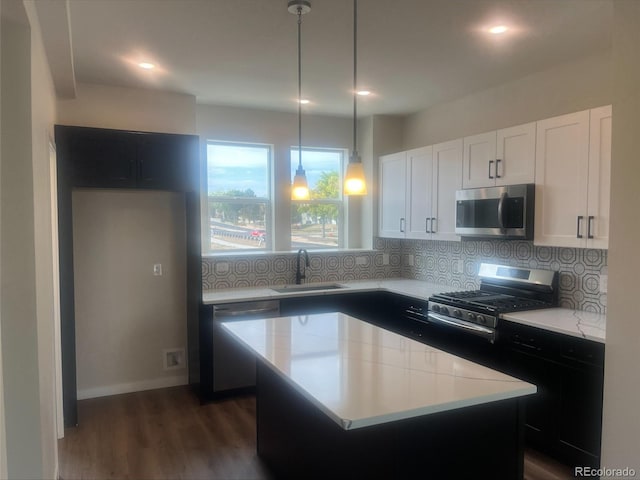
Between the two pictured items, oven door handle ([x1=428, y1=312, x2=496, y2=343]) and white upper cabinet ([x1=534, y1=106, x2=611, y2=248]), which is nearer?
white upper cabinet ([x1=534, y1=106, x2=611, y2=248])

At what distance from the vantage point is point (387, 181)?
15.9ft

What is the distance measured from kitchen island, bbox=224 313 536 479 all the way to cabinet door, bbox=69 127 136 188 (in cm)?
206

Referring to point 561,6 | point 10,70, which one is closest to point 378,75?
point 561,6

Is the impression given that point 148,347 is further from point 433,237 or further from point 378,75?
point 378,75

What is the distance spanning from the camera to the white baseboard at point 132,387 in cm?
401

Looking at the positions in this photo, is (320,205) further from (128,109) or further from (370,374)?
(370,374)

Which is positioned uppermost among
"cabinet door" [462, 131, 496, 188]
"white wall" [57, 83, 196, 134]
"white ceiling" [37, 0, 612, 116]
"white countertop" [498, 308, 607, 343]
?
"white ceiling" [37, 0, 612, 116]

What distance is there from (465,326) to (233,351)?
192 centimetres

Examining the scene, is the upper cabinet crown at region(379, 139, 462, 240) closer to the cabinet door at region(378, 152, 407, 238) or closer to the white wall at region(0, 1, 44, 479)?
the cabinet door at region(378, 152, 407, 238)

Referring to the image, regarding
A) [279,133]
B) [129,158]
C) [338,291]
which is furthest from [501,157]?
[129,158]

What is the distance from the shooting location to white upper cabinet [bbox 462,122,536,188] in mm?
3281

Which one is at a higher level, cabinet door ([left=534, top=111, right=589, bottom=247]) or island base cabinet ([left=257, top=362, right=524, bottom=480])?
cabinet door ([left=534, top=111, right=589, bottom=247])

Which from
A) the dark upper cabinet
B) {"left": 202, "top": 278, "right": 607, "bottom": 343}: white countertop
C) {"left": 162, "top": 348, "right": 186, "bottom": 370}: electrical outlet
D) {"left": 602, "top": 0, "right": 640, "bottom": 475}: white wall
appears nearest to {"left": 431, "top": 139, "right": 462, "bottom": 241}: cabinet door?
{"left": 202, "top": 278, "right": 607, "bottom": 343}: white countertop

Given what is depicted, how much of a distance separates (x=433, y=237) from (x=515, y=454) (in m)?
2.44
